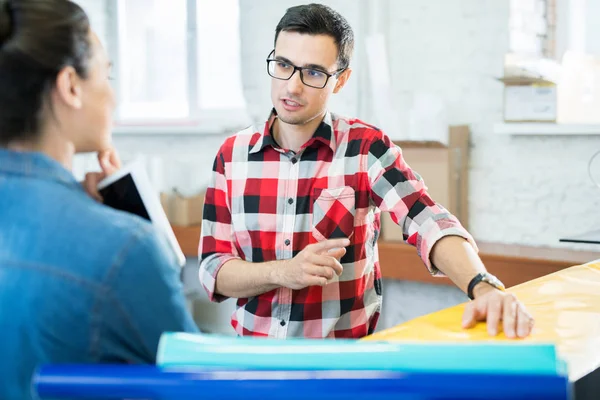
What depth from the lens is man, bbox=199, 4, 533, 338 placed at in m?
1.74

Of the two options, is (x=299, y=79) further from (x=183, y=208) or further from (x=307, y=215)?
(x=183, y=208)

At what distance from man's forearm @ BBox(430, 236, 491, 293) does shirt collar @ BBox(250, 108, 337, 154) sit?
414 mm

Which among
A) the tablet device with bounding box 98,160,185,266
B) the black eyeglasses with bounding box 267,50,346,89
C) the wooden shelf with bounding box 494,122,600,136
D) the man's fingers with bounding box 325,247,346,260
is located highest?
the black eyeglasses with bounding box 267,50,346,89

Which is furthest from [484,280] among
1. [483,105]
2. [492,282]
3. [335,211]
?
[483,105]

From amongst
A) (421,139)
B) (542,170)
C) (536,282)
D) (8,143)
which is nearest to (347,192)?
(536,282)

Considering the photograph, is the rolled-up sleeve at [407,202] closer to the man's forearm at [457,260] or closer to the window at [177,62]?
the man's forearm at [457,260]

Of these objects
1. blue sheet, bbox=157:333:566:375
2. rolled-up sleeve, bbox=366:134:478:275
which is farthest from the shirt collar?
blue sheet, bbox=157:333:566:375

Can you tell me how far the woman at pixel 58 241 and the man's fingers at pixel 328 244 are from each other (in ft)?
1.91

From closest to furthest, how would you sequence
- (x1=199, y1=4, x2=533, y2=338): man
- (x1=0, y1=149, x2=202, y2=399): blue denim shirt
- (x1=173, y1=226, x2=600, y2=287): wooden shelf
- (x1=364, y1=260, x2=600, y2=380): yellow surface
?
(x1=0, y1=149, x2=202, y2=399): blue denim shirt < (x1=364, y1=260, x2=600, y2=380): yellow surface < (x1=199, y1=4, x2=533, y2=338): man < (x1=173, y1=226, x2=600, y2=287): wooden shelf

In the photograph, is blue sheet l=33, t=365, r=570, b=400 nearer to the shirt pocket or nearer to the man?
the man

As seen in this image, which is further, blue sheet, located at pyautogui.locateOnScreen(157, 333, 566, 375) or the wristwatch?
the wristwatch

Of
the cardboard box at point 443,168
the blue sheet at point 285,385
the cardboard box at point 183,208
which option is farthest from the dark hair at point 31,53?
the cardboard box at point 183,208

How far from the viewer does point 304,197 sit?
179 cm

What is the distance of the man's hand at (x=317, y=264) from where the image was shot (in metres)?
1.45
